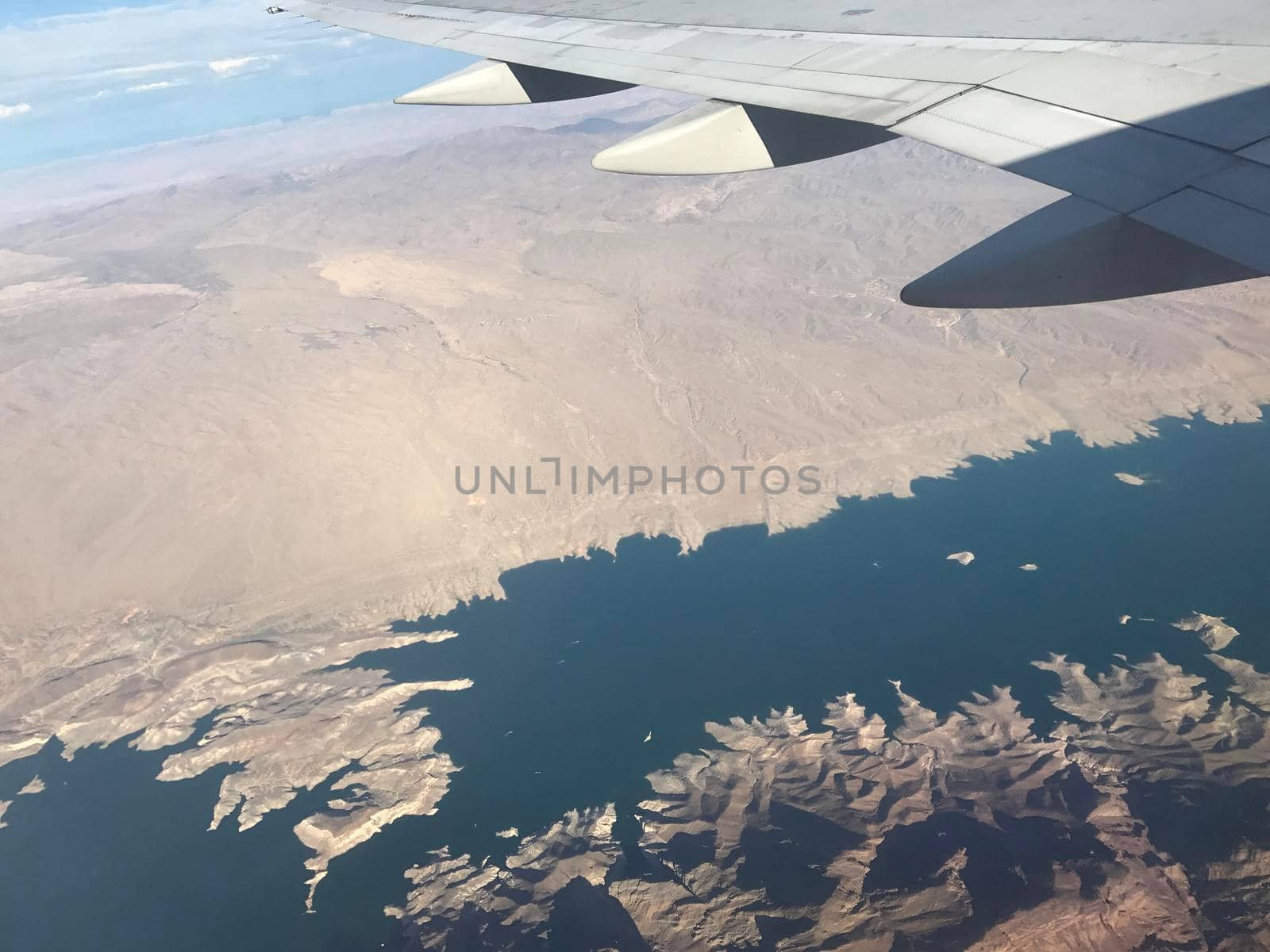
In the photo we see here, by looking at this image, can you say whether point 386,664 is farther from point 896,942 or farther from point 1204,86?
point 1204,86

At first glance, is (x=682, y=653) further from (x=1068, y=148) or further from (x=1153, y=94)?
(x=1068, y=148)

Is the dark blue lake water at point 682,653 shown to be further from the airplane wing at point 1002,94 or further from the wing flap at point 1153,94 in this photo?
the wing flap at point 1153,94

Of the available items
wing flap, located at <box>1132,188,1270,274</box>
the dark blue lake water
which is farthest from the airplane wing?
the dark blue lake water

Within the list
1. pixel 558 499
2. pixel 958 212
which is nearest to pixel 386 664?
pixel 558 499

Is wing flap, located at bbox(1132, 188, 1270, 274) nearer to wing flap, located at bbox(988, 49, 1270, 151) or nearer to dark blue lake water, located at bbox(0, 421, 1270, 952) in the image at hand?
wing flap, located at bbox(988, 49, 1270, 151)

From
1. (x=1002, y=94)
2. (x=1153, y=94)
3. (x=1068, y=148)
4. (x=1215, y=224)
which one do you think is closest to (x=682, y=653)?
(x=1002, y=94)

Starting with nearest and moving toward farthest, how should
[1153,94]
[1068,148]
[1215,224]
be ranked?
[1215,224] → [1068,148] → [1153,94]

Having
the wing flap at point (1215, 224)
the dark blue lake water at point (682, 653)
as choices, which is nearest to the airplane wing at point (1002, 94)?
the wing flap at point (1215, 224)
